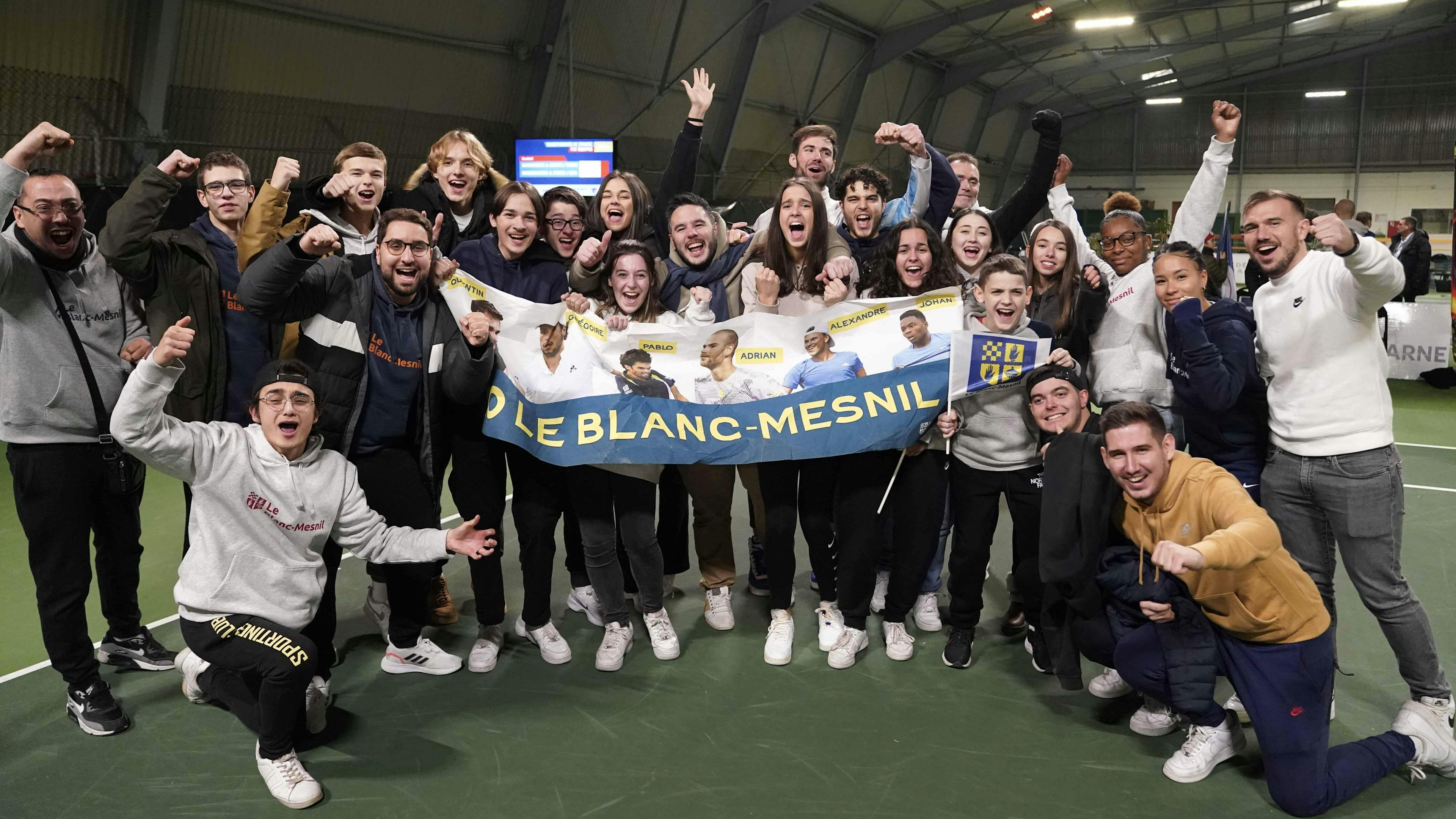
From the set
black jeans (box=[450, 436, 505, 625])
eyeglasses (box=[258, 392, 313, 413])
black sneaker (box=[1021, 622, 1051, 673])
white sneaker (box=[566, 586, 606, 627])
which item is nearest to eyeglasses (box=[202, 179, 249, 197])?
eyeglasses (box=[258, 392, 313, 413])

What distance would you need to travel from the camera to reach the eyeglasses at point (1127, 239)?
4398mm

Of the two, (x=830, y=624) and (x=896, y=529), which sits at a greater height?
(x=896, y=529)

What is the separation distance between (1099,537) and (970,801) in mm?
1028

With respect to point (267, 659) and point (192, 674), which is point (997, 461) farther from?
point (192, 674)

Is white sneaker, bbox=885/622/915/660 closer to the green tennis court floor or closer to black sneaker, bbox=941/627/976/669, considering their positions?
the green tennis court floor

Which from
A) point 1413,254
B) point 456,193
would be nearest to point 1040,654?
point 456,193

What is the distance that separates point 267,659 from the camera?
10.8 feet

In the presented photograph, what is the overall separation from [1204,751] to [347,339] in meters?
3.48

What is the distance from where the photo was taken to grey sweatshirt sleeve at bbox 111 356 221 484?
10.3 feet

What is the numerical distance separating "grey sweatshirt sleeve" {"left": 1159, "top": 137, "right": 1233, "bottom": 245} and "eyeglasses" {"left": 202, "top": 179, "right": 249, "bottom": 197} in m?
3.87

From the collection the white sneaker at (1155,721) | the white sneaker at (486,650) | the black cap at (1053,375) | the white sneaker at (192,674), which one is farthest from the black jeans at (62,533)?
the white sneaker at (1155,721)

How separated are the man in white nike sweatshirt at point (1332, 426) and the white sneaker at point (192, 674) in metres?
4.13

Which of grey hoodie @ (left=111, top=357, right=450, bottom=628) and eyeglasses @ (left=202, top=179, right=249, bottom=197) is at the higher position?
eyeglasses @ (left=202, top=179, right=249, bottom=197)

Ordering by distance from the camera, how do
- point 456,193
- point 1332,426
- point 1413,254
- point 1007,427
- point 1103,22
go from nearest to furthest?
point 1332,426 → point 1007,427 → point 456,193 → point 1413,254 → point 1103,22
